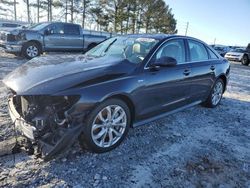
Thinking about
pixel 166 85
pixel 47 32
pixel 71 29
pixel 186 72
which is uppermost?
pixel 71 29

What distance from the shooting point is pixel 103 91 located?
3.30 m

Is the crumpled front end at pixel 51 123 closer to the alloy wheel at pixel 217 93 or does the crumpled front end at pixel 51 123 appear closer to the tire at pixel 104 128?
the tire at pixel 104 128

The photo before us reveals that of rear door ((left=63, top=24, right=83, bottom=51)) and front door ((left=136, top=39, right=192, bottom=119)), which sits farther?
rear door ((left=63, top=24, right=83, bottom=51))

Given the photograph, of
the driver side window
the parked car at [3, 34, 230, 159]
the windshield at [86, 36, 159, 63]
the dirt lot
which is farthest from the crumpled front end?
the driver side window

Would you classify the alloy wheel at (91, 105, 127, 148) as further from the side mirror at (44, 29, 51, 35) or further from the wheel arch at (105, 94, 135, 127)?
the side mirror at (44, 29, 51, 35)

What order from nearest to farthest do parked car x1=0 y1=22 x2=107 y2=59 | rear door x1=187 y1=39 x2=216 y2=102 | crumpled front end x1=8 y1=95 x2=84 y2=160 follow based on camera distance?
1. crumpled front end x1=8 y1=95 x2=84 y2=160
2. rear door x1=187 y1=39 x2=216 y2=102
3. parked car x1=0 y1=22 x2=107 y2=59

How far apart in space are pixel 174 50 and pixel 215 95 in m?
2.14

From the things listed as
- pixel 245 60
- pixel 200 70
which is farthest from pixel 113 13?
pixel 200 70

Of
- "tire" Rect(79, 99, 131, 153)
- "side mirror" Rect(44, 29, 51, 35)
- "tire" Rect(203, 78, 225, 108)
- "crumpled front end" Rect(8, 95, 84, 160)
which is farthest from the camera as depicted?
"side mirror" Rect(44, 29, 51, 35)

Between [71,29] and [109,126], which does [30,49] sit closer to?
Answer: [71,29]

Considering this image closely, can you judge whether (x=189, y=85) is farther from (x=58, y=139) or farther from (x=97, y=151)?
(x=58, y=139)

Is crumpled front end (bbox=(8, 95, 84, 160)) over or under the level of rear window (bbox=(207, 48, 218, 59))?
under

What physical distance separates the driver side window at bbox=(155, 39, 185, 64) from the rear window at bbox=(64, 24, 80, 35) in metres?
9.46

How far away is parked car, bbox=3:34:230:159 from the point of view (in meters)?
3.09
